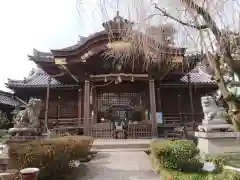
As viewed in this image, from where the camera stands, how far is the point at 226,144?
8.21 meters

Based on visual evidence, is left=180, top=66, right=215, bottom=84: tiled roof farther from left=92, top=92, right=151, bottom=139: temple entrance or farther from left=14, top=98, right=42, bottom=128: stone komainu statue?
left=14, top=98, right=42, bottom=128: stone komainu statue

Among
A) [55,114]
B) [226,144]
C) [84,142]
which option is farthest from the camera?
[55,114]

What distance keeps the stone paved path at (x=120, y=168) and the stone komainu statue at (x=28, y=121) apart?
2.29 metres

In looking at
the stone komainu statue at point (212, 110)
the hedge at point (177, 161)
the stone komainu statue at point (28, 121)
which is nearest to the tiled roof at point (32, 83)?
the stone komainu statue at point (28, 121)

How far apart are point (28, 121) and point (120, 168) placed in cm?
361

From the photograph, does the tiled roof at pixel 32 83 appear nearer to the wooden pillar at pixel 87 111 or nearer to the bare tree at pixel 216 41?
the wooden pillar at pixel 87 111

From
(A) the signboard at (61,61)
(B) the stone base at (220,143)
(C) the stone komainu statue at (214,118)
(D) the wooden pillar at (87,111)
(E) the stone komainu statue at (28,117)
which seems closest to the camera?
(E) the stone komainu statue at (28,117)

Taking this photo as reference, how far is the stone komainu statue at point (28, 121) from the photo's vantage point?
24.4 ft

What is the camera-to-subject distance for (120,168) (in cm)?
689

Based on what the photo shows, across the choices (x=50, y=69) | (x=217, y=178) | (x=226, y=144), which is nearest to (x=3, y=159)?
(x=217, y=178)

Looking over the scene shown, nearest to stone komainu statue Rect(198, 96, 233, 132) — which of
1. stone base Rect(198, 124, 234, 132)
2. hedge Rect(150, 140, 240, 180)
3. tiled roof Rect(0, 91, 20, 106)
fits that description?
stone base Rect(198, 124, 234, 132)

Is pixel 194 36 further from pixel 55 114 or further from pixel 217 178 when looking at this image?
pixel 55 114

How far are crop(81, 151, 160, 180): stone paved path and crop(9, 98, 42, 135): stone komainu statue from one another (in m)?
2.29

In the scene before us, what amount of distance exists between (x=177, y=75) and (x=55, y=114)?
986 cm
